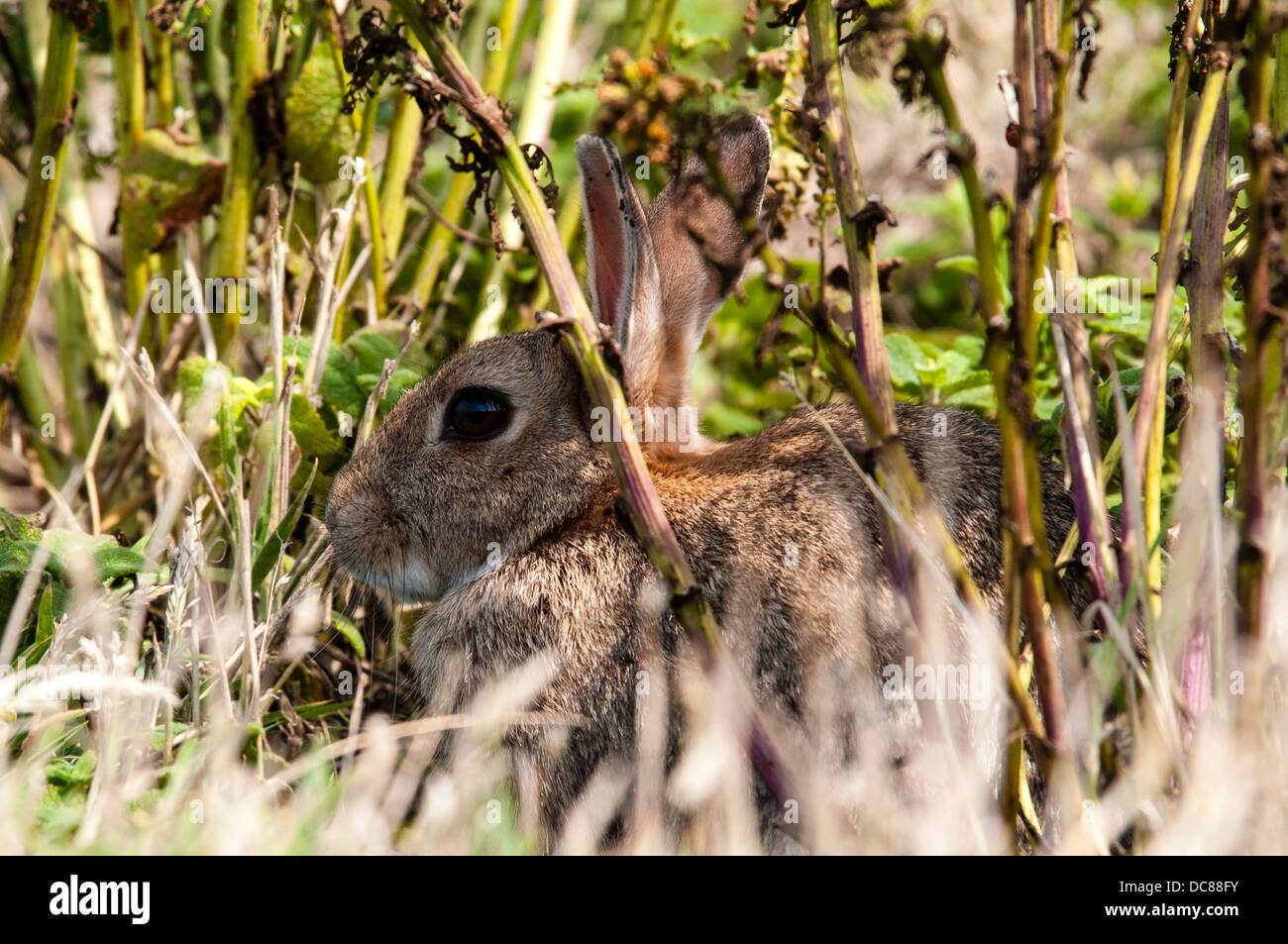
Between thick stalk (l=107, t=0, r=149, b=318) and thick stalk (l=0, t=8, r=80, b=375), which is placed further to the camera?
thick stalk (l=107, t=0, r=149, b=318)

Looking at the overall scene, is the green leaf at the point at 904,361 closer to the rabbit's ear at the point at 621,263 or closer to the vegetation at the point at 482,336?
the vegetation at the point at 482,336

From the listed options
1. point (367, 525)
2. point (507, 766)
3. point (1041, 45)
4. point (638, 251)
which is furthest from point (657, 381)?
point (1041, 45)

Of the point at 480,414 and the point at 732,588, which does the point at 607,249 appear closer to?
the point at 480,414

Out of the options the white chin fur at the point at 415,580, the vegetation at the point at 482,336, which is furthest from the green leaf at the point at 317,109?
the white chin fur at the point at 415,580

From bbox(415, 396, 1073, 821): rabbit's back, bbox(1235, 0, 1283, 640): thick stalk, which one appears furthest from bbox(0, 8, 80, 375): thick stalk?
bbox(1235, 0, 1283, 640): thick stalk

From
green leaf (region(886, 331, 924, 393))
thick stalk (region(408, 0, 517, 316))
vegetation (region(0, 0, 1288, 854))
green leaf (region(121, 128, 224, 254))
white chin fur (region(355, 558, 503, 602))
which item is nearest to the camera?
→ vegetation (region(0, 0, 1288, 854))

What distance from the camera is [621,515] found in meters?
2.83

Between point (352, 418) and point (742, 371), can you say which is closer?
point (352, 418)

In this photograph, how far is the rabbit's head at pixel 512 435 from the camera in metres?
3.54

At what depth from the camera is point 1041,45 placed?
8.18ft

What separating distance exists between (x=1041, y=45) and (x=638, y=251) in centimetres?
111

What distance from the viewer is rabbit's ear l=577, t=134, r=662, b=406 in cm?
314

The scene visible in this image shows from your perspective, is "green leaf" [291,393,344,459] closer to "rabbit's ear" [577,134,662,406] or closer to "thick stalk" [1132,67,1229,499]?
"rabbit's ear" [577,134,662,406]
